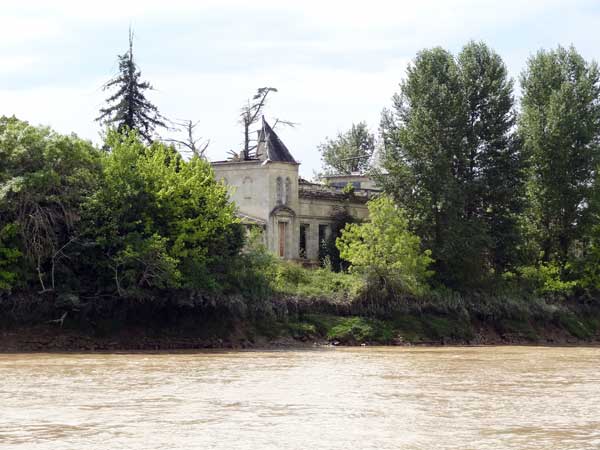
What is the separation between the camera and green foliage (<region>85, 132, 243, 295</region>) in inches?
1544

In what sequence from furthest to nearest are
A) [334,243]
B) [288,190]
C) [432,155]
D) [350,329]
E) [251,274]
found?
[334,243] → [288,190] → [432,155] → [350,329] → [251,274]

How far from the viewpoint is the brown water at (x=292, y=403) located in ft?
61.8

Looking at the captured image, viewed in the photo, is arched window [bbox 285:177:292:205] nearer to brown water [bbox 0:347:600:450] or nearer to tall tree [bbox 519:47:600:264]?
tall tree [bbox 519:47:600:264]

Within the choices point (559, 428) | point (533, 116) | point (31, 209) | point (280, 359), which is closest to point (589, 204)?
point (533, 116)

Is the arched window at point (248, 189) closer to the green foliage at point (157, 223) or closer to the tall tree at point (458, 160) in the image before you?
the tall tree at point (458, 160)

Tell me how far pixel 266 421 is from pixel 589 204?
3971 centimetres

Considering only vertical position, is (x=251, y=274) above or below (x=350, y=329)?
above

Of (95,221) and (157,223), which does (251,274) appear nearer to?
(157,223)

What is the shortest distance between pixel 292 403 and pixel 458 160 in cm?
3325

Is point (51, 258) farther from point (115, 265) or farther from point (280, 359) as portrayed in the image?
point (280, 359)

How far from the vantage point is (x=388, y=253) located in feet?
161

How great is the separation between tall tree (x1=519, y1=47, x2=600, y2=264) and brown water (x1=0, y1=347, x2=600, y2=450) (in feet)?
71.5

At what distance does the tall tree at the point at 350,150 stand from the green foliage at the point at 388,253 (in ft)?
169

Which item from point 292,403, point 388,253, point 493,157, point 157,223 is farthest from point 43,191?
point 493,157
